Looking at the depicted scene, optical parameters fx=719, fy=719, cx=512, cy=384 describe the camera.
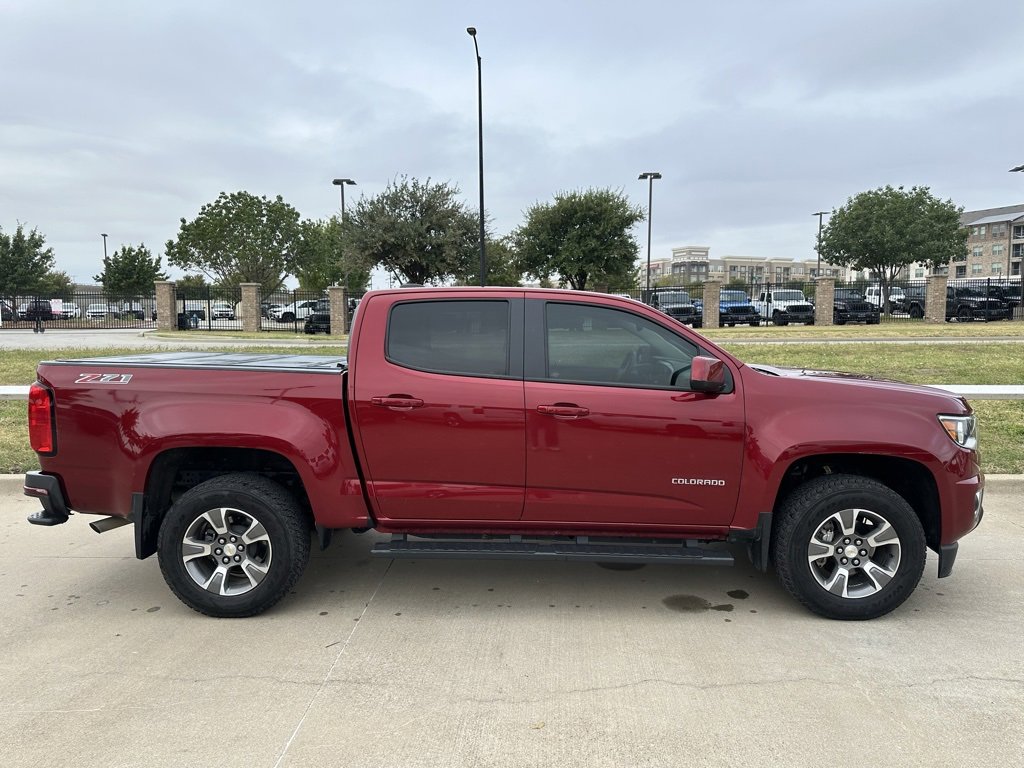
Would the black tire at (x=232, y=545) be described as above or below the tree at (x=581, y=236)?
below

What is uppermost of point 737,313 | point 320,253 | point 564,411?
point 320,253

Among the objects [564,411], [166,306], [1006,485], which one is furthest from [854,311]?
[564,411]

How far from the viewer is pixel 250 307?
32.4 meters

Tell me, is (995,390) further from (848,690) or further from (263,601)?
Answer: (263,601)

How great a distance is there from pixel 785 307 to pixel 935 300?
6.96 metres

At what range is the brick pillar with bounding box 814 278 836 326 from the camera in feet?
109

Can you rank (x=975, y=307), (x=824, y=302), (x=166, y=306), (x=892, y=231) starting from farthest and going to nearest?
(x=892, y=231) < (x=975, y=307) < (x=824, y=302) < (x=166, y=306)

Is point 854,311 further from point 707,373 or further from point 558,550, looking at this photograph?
point 558,550

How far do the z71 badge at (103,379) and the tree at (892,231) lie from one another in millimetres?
44433

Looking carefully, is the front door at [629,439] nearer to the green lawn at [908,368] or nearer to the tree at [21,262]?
the green lawn at [908,368]

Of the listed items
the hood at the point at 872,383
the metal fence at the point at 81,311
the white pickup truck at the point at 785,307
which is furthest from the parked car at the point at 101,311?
the hood at the point at 872,383

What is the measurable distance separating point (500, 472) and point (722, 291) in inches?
1309

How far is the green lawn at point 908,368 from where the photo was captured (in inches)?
289

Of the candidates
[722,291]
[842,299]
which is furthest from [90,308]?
[842,299]
